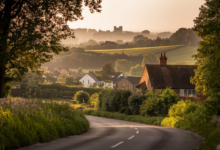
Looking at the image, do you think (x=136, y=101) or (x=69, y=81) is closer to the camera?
(x=136, y=101)

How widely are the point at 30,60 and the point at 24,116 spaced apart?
8512 mm

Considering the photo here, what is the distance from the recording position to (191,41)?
575ft


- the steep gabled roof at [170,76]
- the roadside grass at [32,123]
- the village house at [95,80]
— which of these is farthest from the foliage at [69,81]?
the roadside grass at [32,123]

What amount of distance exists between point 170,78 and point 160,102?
61.1 ft

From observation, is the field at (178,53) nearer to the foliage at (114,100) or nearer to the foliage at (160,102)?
Result: the foliage at (114,100)

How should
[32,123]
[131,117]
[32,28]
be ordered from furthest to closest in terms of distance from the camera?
[131,117]
[32,28]
[32,123]

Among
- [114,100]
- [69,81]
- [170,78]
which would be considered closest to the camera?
[114,100]

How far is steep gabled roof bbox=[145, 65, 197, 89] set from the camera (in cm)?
5484

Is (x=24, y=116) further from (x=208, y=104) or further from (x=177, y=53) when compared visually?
(x=177, y=53)

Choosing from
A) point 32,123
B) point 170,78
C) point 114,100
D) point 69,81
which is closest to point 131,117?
point 114,100

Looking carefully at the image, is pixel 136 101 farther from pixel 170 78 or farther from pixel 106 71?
pixel 106 71

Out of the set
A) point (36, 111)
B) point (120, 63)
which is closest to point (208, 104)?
point (36, 111)

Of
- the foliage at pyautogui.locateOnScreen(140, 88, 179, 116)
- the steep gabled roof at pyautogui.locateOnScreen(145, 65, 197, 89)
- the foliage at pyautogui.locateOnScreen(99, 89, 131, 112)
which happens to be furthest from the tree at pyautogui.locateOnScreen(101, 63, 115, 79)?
the foliage at pyautogui.locateOnScreen(140, 88, 179, 116)

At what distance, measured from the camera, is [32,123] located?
553 inches
